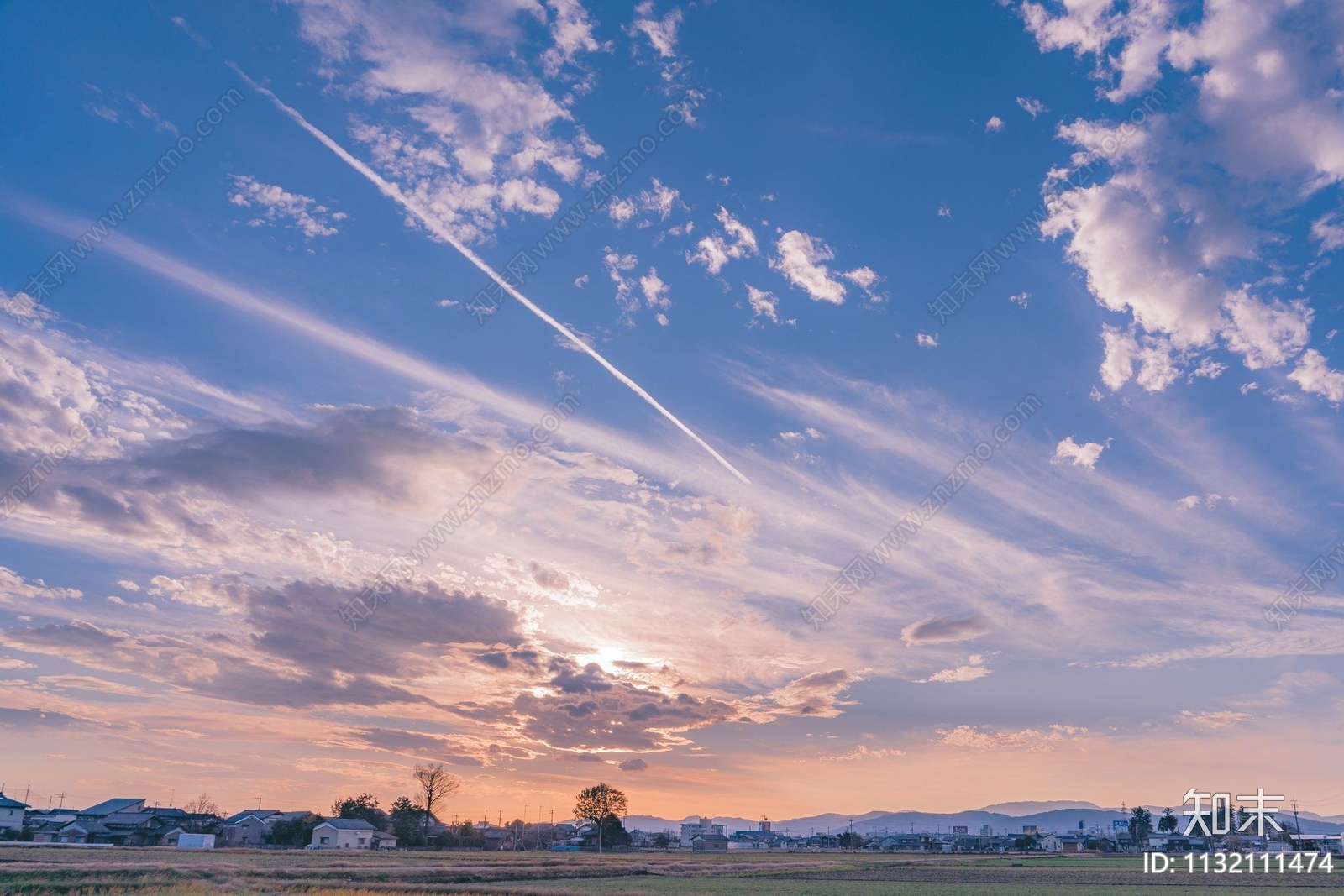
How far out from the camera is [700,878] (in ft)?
248

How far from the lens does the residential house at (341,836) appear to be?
402ft

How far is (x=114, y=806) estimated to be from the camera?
14312 cm

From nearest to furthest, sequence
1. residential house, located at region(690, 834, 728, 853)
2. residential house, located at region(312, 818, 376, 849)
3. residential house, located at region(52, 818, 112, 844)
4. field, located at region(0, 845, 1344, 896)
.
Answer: field, located at region(0, 845, 1344, 896), residential house, located at region(52, 818, 112, 844), residential house, located at region(312, 818, 376, 849), residential house, located at region(690, 834, 728, 853)

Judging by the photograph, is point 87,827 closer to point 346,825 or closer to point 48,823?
point 48,823

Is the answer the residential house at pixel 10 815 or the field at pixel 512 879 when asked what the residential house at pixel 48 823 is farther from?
the field at pixel 512 879

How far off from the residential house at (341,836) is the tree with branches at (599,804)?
174 ft

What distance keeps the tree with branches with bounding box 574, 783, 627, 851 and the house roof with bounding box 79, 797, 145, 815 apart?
81.7m

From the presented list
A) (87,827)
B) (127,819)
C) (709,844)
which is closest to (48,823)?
(87,827)

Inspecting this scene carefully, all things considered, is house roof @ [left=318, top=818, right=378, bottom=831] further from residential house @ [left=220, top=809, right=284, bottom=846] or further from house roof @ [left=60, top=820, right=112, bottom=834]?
house roof @ [left=60, top=820, right=112, bottom=834]

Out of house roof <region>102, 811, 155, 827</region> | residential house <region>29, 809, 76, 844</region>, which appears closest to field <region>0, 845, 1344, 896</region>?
residential house <region>29, 809, 76, 844</region>

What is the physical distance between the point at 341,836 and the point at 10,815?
153 feet

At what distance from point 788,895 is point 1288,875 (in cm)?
5424

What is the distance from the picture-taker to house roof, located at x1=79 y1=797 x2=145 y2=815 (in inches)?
5354

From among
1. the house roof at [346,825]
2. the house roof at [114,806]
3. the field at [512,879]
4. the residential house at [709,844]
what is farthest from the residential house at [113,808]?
the residential house at [709,844]
